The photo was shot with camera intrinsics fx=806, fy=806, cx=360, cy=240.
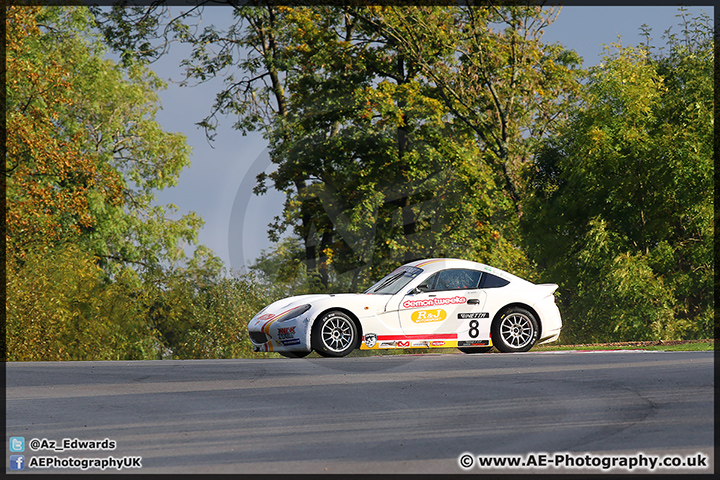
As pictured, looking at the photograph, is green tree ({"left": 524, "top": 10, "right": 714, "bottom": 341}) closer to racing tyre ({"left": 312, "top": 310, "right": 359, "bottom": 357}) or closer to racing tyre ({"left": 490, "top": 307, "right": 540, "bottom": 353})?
racing tyre ({"left": 490, "top": 307, "right": 540, "bottom": 353})

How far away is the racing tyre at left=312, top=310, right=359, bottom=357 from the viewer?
44.0ft

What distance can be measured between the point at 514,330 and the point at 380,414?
22.2 feet

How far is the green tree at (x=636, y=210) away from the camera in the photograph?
24.6m

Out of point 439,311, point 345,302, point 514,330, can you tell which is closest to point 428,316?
point 439,311

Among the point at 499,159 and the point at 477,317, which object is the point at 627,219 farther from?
the point at 477,317

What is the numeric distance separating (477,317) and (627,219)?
43.9 ft

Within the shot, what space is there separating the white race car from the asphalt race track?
45.5 inches

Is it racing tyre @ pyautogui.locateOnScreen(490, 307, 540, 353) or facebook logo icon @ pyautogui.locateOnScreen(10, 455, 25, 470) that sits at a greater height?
racing tyre @ pyautogui.locateOnScreen(490, 307, 540, 353)

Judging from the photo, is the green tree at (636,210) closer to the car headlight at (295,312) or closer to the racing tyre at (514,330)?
the racing tyre at (514,330)

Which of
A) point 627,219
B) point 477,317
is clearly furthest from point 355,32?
point 477,317

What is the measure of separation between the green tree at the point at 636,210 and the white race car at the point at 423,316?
11081mm

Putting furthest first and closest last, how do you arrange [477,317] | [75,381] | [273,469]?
[477,317] → [75,381] → [273,469]

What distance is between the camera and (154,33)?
1294 inches

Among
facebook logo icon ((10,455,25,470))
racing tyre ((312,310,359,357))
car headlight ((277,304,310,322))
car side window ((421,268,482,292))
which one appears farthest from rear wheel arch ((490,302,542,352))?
facebook logo icon ((10,455,25,470))
